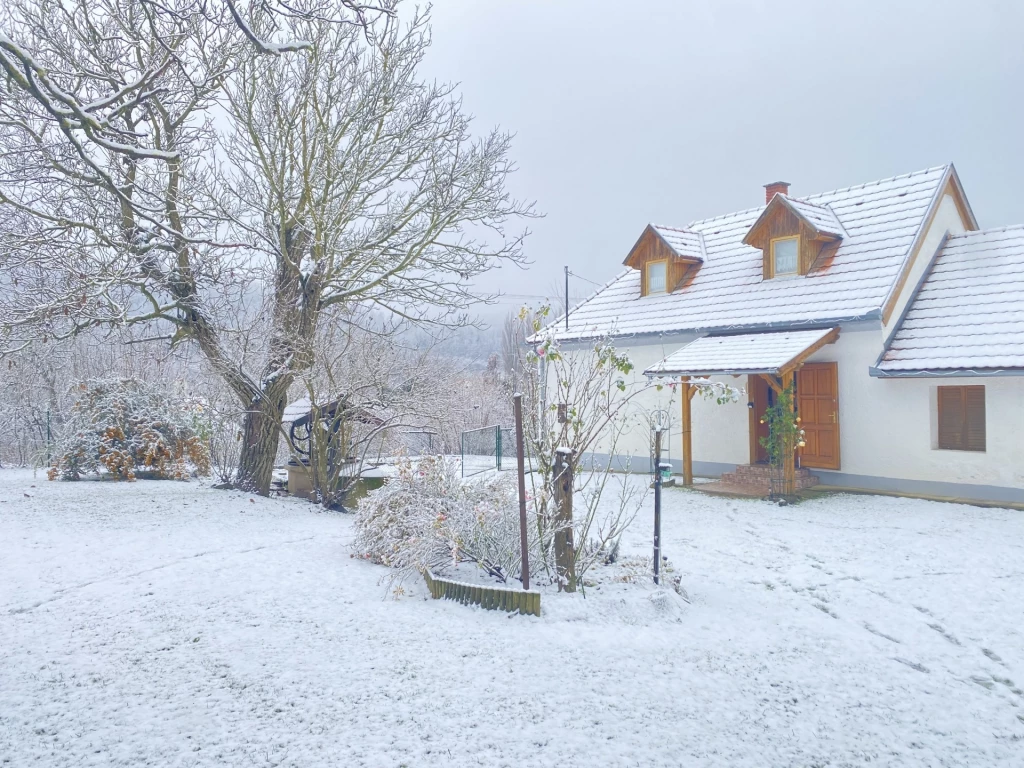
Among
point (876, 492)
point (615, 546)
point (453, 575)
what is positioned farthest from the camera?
point (876, 492)

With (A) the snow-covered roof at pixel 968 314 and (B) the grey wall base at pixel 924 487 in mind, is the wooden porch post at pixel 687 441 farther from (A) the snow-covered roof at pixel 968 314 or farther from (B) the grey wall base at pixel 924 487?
(A) the snow-covered roof at pixel 968 314

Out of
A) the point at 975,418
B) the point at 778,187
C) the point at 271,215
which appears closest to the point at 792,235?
the point at 778,187

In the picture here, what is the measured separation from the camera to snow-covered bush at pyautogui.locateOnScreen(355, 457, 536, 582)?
657cm

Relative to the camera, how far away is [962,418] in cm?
1241

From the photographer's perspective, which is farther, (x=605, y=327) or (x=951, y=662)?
(x=605, y=327)

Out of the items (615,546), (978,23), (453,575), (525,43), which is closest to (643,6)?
(525,43)

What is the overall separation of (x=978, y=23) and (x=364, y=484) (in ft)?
36.4

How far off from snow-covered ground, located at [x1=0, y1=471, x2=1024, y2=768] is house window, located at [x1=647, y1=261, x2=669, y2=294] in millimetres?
10138

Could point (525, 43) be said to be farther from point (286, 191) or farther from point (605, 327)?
point (605, 327)

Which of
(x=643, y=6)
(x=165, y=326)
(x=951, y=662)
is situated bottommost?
(x=951, y=662)

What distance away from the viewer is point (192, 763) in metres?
3.47

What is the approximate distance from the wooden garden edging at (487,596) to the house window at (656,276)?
41.5 feet

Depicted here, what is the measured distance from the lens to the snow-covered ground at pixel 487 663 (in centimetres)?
380

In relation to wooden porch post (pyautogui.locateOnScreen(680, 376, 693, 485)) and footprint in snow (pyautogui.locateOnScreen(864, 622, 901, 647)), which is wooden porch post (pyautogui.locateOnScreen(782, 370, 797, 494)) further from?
footprint in snow (pyautogui.locateOnScreen(864, 622, 901, 647))
